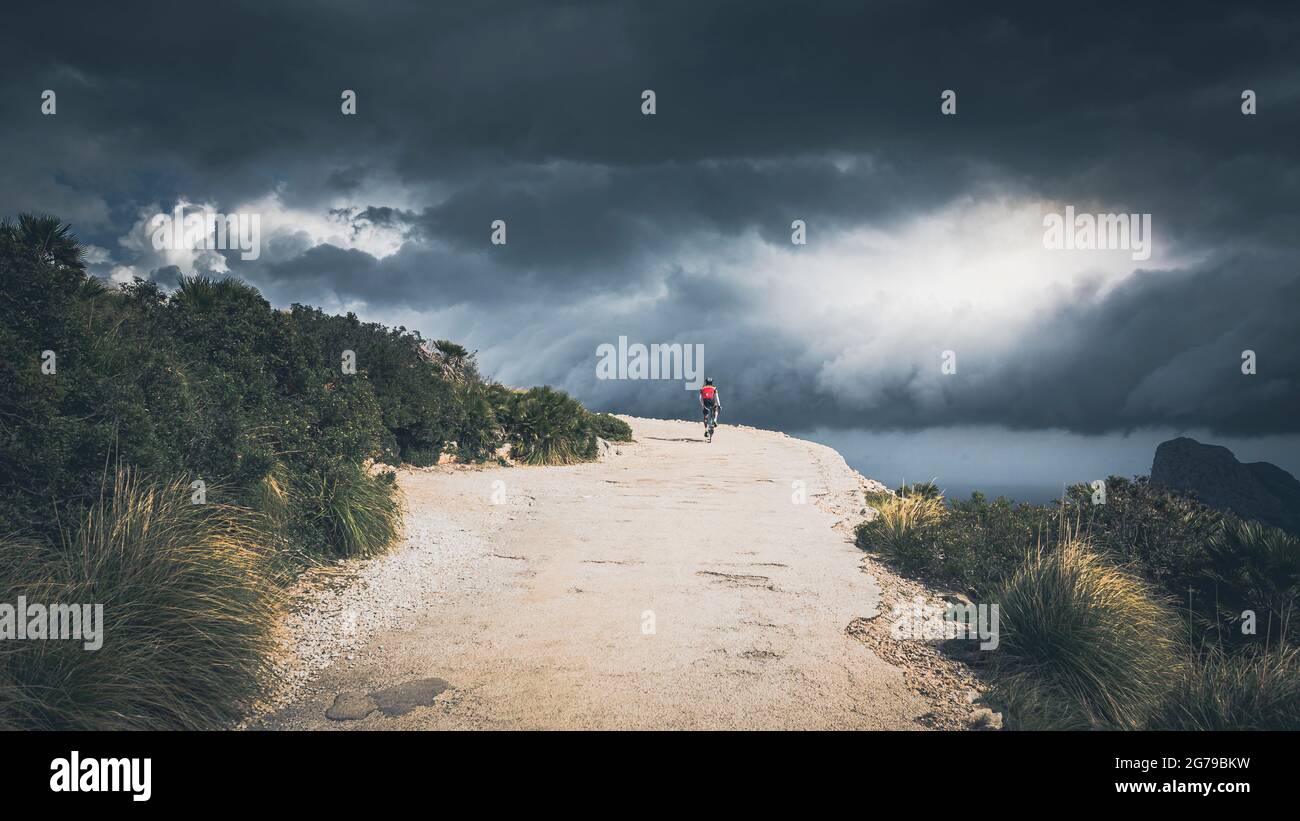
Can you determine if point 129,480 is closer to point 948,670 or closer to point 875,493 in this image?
point 948,670

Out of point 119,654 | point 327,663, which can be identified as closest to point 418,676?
point 327,663

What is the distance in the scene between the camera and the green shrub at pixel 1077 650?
5051mm

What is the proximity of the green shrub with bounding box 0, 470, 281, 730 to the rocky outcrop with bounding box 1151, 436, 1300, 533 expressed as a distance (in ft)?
162

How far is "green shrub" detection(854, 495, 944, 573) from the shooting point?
29.2 feet

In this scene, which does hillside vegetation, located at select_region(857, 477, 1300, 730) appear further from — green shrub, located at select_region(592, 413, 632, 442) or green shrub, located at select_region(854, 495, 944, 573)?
green shrub, located at select_region(592, 413, 632, 442)

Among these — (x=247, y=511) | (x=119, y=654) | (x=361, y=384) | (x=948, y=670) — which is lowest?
(x=948, y=670)

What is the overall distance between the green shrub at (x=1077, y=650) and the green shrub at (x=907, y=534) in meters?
2.26

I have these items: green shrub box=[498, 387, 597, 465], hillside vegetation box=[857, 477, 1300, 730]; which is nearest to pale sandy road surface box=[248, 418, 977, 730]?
hillside vegetation box=[857, 477, 1300, 730]

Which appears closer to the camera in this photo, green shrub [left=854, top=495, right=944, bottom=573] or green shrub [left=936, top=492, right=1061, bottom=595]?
green shrub [left=936, top=492, right=1061, bottom=595]

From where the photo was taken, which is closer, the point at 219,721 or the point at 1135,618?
the point at 219,721

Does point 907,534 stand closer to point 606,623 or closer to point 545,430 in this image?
point 606,623
